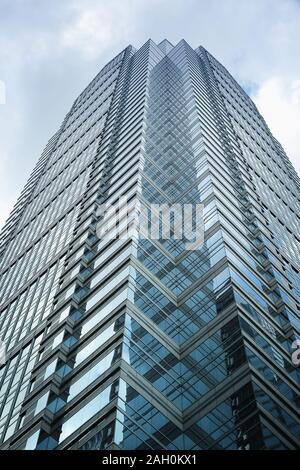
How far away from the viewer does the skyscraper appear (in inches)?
1291

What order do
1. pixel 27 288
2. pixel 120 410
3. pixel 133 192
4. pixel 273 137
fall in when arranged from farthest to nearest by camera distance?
pixel 273 137, pixel 27 288, pixel 133 192, pixel 120 410

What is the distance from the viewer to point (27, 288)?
61.3 metres

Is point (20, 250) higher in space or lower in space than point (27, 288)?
higher

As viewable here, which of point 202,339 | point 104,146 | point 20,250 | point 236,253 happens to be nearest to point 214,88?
point 104,146

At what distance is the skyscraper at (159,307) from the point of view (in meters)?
32.8

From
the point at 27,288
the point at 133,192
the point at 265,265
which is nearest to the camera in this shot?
the point at 265,265

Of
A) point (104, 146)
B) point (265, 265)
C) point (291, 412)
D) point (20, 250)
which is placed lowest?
point (291, 412)

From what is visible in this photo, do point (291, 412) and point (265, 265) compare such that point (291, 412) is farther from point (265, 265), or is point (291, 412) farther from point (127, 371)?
point (265, 265)

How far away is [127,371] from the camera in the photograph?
3416cm

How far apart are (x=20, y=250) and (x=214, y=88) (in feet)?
128

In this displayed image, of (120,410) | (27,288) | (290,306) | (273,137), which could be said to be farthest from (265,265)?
(273,137)

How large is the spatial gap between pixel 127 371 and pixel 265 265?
18.1 m

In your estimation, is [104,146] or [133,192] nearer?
[133,192]

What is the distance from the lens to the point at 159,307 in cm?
4050
